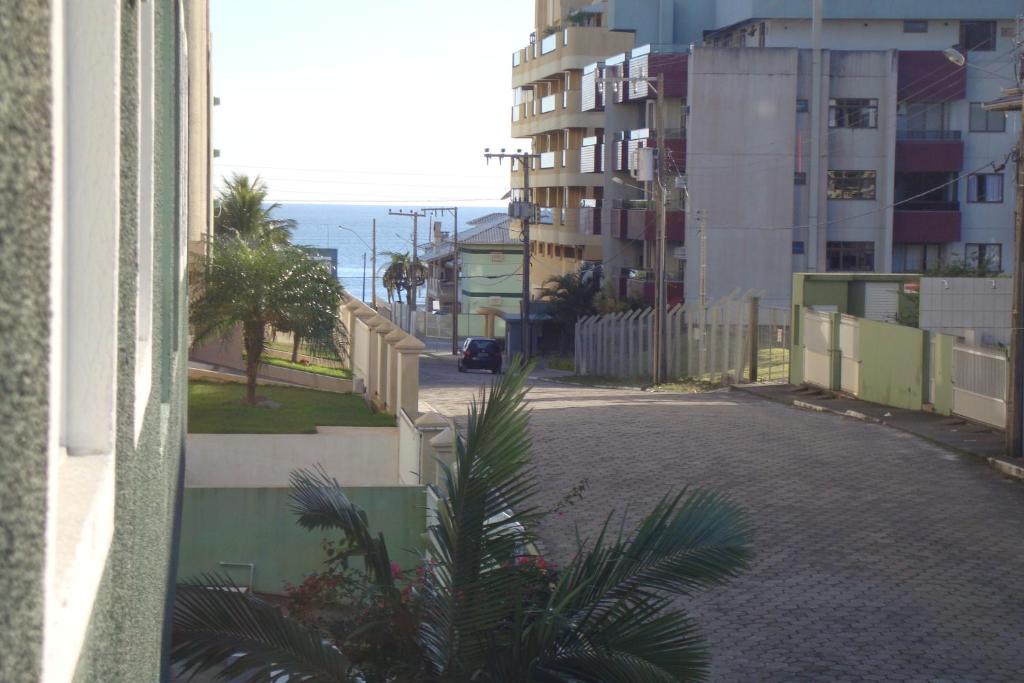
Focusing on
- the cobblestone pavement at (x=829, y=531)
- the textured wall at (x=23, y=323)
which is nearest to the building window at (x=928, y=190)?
the cobblestone pavement at (x=829, y=531)

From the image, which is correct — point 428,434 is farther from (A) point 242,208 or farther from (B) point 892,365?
(A) point 242,208

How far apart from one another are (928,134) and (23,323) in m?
52.8

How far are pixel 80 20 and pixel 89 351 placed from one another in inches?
26.1

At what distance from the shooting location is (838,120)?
165 ft

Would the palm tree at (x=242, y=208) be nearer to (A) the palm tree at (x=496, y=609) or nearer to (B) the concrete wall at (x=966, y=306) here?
(B) the concrete wall at (x=966, y=306)

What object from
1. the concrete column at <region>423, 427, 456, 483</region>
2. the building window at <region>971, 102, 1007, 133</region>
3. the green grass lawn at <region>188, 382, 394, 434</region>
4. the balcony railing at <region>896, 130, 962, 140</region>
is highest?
the building window at <region>971, 102, 1007, 133</region>

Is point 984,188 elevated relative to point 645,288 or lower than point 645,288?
elevated

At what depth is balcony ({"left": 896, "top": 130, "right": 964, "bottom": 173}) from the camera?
5012 centimetres

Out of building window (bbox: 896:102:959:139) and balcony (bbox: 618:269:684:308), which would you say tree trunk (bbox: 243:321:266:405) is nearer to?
balcony (bbox: 618:269:684:308)

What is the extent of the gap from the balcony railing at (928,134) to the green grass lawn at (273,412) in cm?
3686

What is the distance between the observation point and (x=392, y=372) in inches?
684

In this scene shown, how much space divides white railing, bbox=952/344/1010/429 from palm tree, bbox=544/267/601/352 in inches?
1364

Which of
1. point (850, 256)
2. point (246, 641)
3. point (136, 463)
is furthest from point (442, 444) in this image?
point (850, 256)

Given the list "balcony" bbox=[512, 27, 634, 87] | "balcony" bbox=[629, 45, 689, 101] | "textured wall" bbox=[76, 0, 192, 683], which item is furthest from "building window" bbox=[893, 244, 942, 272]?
"textured wall" bbox=[76, 0, 192, 683]
